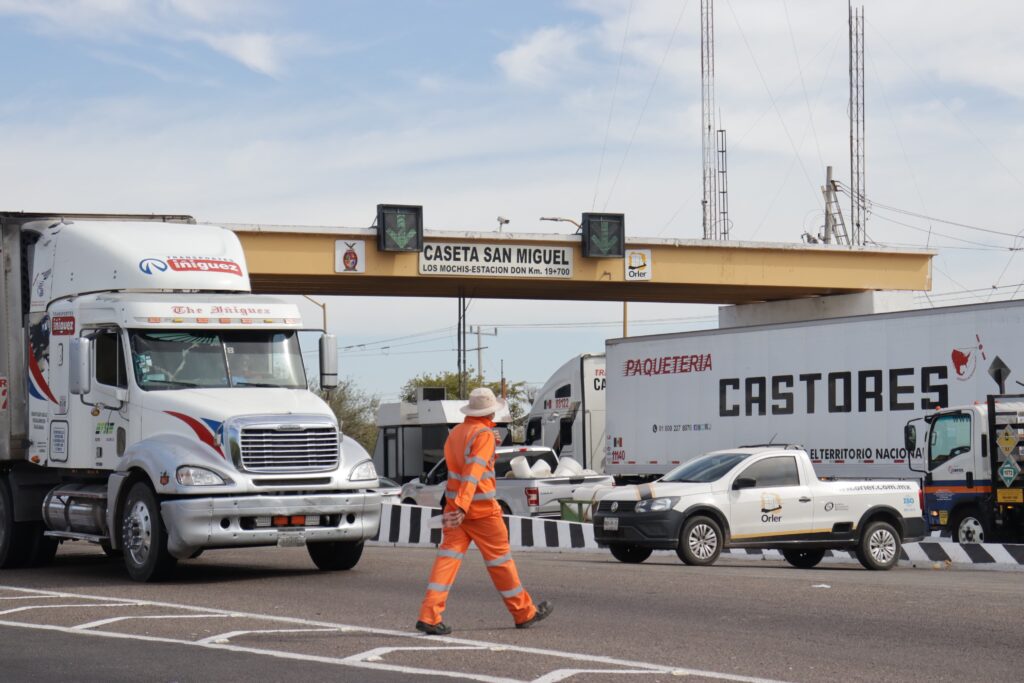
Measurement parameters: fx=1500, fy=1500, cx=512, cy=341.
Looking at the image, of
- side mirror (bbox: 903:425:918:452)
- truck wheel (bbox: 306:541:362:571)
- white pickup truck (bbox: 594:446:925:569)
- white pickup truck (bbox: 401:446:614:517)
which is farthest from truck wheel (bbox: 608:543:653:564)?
side mirror (bbox: 903:425:918:452)

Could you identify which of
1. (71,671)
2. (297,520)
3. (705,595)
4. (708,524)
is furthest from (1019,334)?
(71,671)

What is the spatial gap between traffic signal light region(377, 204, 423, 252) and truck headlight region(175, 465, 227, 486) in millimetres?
21912

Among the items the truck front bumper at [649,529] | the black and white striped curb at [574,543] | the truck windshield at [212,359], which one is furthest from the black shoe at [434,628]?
the black and white striped curb at [574,543]

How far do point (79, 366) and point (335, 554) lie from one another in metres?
3.53

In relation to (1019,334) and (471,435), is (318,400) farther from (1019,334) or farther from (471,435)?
(1019,334)

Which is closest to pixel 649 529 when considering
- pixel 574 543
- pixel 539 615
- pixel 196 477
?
pixel 574 543

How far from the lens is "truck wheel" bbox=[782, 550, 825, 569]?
20859 millimetres

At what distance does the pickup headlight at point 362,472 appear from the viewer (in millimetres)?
15719

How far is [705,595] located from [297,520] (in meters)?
4.19

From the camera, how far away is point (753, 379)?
30.9 m

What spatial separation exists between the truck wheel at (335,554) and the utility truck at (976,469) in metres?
11.0

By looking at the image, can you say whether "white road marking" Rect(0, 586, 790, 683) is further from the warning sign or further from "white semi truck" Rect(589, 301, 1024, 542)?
the warning sign

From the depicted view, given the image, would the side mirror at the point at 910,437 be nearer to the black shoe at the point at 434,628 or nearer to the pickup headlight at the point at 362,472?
the pickup headlight at the point at 362,472

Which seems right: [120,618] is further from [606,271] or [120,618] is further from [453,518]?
[606,271]
